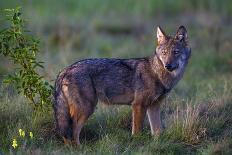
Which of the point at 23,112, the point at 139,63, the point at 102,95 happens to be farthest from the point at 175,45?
the point at 23,112

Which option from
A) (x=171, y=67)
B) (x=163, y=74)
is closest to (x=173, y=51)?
(x=171, y=67)

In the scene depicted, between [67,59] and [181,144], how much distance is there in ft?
20.1

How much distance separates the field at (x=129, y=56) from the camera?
941 centimetres

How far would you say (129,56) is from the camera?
15547 millimetres

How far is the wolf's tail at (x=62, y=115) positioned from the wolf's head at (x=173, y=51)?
1518mm

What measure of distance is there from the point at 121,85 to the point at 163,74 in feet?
2.06

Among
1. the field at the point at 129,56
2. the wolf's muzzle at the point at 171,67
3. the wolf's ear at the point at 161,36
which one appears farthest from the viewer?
the wolf's ear at the point at 161,36

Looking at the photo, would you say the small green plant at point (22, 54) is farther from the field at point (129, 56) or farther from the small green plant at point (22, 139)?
the small green plant at point (22, 139)

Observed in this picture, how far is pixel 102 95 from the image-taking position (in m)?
9.86

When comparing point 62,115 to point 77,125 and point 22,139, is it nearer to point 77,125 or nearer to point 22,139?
point 77,125

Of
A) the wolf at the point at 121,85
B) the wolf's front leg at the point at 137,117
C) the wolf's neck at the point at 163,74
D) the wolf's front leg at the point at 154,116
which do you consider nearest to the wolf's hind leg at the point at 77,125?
the wolf at the point at 121,85

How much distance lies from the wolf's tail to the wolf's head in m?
1.52

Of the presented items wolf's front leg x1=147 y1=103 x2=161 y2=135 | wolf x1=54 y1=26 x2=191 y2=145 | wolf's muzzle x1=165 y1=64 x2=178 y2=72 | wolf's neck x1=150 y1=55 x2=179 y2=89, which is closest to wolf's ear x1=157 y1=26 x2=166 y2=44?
wolf x1=54 y1=26 x2=191 y2=145

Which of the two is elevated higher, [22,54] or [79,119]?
[22,54]
